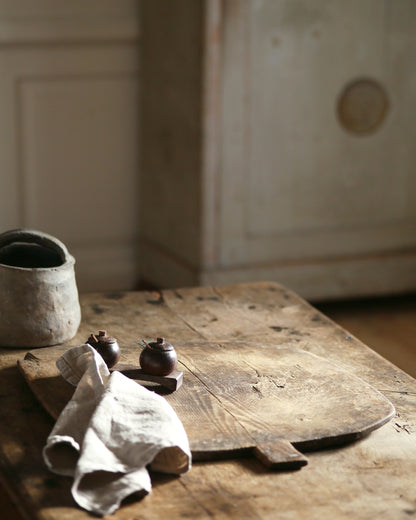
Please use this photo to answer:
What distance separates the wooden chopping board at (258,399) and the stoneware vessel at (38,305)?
5cm

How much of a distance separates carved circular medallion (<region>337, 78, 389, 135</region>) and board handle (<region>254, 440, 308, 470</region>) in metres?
2.02

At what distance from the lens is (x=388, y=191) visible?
3.16m

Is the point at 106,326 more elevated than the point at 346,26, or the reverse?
the point at 346,26

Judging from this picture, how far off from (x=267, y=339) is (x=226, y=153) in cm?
138

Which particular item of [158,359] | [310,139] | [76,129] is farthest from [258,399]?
[76,129]

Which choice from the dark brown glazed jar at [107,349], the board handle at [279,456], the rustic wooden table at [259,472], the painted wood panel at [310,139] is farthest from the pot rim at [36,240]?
the painted wood panel at [310,139]

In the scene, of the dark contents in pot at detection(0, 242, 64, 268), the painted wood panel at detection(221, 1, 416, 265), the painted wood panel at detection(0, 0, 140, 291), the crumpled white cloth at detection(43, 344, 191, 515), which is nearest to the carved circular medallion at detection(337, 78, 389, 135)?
the painted wood panel at detection(221, 1, 416, 265)

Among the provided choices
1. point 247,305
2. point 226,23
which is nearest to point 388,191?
point 226,23

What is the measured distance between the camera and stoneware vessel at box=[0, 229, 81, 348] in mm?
1531

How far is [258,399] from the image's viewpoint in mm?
1334

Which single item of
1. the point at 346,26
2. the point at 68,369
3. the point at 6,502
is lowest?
the point at 6,502

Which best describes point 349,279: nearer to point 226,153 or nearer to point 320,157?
point 320,157

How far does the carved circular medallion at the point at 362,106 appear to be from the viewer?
3.02m

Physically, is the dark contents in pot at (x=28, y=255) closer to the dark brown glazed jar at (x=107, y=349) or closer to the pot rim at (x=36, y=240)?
the pot rim at (x=36, y=240)
